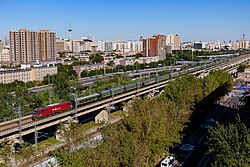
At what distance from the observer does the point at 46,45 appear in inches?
2292

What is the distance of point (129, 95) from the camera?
1005 inches

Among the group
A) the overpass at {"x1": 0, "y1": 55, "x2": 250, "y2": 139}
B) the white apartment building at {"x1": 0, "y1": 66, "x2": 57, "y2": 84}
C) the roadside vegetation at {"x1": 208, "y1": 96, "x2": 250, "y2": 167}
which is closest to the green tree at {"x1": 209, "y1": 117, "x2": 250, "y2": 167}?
the roadside vegetation at {"x1": 208, "y1": 96, "x2": 250, "y2": 167}

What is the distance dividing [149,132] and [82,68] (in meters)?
37.8

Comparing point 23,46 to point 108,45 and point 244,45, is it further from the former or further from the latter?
point 244,45

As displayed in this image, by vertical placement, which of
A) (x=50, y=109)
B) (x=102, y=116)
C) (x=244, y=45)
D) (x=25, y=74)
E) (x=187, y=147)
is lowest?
(x=187, y=147)

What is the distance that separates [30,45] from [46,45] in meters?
4.05

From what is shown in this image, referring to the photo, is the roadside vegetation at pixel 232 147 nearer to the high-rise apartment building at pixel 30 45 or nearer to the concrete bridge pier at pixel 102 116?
the concrete bridge pier at pixel 102 116

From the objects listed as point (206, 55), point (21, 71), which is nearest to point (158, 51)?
point (206, 55)

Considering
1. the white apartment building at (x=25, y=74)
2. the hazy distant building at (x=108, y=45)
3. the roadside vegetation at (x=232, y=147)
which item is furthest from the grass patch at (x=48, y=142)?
the hazy distant building at (x=108, y=45)

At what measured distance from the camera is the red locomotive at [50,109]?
1647cm

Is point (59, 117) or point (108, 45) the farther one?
point (108, 45)

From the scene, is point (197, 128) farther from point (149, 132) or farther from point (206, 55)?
point (206, 55)

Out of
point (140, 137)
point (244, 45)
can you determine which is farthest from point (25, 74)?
point (244, 45)

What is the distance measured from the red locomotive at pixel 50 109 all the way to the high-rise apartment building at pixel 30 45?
37907 millimetres
